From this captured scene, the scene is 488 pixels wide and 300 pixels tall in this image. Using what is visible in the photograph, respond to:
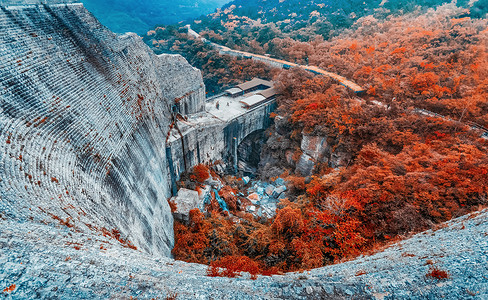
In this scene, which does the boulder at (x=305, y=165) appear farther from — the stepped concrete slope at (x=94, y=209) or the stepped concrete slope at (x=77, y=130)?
the stepped concrete slope at (x=77, y=130)

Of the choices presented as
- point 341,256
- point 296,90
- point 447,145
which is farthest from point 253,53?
point 341,256

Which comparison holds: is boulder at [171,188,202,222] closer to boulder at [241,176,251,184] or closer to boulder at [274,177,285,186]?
boulder at [241,176,251,184]

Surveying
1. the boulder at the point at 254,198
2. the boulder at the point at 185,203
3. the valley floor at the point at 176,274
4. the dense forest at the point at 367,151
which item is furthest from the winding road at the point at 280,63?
the valley floor at the point at 176,274

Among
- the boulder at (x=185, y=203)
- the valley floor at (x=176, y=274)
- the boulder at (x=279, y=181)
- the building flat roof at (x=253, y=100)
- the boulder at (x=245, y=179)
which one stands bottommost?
the boulder at (x=245, y=179)

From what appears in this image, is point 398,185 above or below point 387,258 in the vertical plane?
below

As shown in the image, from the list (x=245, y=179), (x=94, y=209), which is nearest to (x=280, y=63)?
(x=245, y=179)

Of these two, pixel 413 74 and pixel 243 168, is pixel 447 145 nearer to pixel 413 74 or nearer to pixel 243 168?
pixel 413 74

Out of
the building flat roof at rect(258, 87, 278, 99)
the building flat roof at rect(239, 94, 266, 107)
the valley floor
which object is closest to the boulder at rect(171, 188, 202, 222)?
the valley floor
